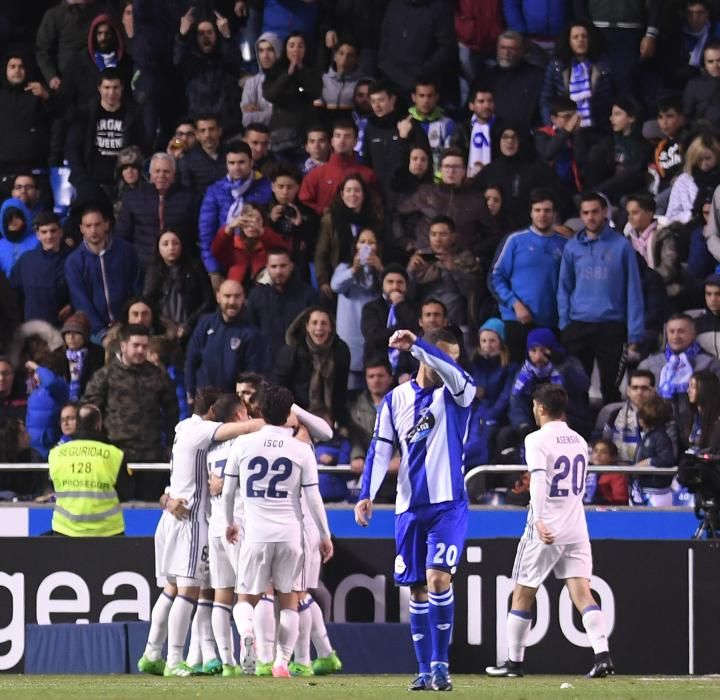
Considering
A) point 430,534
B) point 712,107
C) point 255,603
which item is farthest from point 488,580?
point 712,107

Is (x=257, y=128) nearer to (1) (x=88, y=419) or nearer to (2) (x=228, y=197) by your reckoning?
(2) (x=228, y=197)

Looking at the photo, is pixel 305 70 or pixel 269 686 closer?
pixel 269 686

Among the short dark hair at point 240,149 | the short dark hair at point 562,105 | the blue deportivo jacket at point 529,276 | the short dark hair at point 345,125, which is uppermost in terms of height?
the short dark hair at point 562,105

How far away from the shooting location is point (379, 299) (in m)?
17.9

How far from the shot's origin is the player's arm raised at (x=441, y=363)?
35.9ft

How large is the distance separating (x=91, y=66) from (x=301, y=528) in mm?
8966

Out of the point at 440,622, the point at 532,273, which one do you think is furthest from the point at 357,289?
the point at 440,622

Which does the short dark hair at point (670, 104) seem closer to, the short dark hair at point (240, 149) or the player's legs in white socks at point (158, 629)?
the short dark hair at point (240, 149)

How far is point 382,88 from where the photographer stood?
19.8 m

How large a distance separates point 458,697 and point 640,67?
37.6 feet

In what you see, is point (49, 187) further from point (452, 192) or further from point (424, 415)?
point (424, 415)

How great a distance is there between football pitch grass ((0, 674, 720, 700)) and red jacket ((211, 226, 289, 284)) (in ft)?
18.5

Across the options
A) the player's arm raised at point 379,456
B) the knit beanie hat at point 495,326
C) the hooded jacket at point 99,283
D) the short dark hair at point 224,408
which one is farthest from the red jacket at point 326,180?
the player's arm raised at point 379,456

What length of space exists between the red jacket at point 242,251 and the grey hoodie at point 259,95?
235 centimetres
